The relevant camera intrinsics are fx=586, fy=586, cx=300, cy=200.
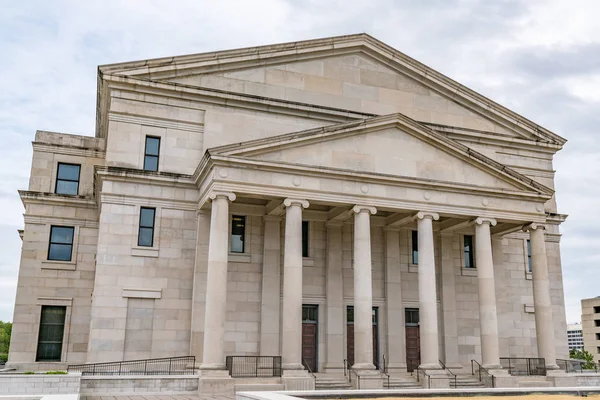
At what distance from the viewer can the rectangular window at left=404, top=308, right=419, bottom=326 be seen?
104 ft

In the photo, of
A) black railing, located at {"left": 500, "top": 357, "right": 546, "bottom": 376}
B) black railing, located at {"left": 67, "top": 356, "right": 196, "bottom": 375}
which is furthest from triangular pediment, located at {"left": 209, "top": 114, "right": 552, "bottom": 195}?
black railing, located at {"left": 67, "top": 356, "right": 196, "bottom": 375}

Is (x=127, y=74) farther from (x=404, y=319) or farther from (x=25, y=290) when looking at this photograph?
(x=404, y=319)

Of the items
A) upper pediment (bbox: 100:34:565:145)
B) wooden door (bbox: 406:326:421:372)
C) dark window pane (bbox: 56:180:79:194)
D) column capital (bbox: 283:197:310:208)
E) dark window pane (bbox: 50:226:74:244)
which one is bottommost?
wooden door (bbox: 406:326:421:372)

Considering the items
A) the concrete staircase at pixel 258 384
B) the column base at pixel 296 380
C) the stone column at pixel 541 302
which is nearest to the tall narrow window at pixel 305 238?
the column base at pixel 296 380

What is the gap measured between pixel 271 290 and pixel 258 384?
6.05 m

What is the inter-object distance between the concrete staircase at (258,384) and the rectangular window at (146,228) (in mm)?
8371

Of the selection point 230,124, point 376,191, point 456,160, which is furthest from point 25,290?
point 456,160

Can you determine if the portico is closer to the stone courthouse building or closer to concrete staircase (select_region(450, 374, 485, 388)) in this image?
the stone courthouse building

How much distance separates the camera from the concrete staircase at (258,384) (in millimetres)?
23406

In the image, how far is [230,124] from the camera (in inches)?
1218

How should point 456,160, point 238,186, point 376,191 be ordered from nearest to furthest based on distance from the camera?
point 238,186, point 376,191, point 456,160

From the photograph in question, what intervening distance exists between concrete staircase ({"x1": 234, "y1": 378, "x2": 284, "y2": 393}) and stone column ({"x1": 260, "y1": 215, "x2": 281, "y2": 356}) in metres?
3.85

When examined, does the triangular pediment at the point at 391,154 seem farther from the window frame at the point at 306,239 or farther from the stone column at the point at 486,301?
the window frame at the point at 306,239

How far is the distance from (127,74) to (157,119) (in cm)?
272
